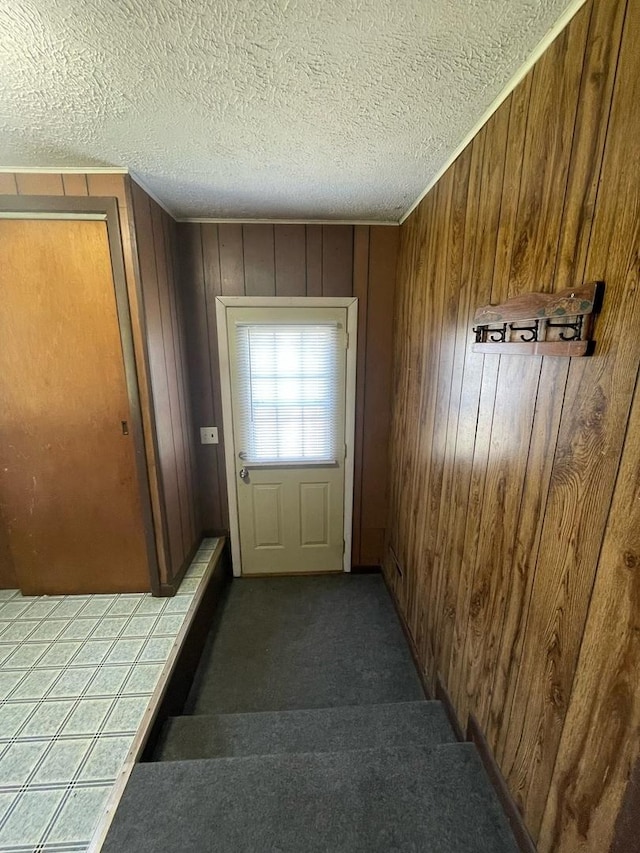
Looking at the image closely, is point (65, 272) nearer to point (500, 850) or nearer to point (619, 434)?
point (619, 434)

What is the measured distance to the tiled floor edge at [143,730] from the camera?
1.02 metres

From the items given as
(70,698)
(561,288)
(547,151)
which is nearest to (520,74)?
(547,151)

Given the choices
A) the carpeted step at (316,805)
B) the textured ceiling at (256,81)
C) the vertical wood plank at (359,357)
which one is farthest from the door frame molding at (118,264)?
the vertical wood plank at (359,357)

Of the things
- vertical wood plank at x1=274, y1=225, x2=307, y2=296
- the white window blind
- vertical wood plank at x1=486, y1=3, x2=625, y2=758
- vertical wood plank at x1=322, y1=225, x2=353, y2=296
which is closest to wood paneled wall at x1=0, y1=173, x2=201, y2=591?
the white window blind

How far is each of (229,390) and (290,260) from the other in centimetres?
101

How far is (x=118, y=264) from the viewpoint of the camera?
5.46 feet

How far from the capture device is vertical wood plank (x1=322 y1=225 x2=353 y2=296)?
2324 millimetres

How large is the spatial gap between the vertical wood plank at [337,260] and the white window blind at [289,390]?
257 millimetres

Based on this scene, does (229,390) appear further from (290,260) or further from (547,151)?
(547,151)

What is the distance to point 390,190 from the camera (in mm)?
1818

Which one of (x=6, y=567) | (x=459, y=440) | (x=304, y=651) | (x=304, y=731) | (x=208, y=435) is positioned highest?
(x=459, y=440)

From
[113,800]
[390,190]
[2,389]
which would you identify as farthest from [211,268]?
[113,800]

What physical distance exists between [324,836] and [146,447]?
170 cm

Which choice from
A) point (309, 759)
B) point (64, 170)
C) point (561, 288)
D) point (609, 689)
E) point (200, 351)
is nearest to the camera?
point (609, 689)
